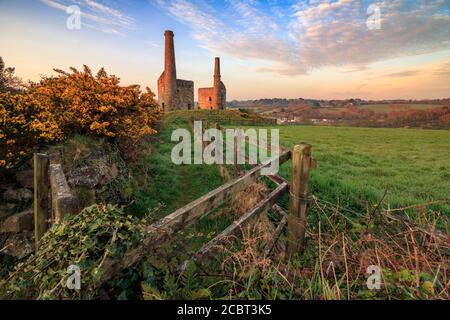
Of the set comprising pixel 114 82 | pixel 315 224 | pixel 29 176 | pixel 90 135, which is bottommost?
pixel 315 224

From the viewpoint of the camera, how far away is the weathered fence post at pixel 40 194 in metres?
3.13

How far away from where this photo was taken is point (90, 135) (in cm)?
605

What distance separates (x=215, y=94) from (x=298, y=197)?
49256 millimetres

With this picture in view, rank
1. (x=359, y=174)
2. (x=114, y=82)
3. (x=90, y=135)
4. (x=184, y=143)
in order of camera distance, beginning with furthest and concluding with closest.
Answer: (x=184, y=143) → (x=359, y=174) → (x=114, y=82) → (x=90, y=135)

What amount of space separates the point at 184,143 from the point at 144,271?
1418 centimetres

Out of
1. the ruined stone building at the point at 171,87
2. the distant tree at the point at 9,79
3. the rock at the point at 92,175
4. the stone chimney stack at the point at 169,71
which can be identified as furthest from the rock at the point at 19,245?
the stone chimney stack at the point at 169,71

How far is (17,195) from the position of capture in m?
4.10

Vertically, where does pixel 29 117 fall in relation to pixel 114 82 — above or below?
below

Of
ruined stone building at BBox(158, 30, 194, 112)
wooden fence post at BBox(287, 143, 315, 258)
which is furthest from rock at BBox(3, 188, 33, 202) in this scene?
ruined stone building at BBox(158, 30, 194, 112)

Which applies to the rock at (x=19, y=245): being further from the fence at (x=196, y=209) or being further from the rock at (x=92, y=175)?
the rock at (x=92, y=175)
